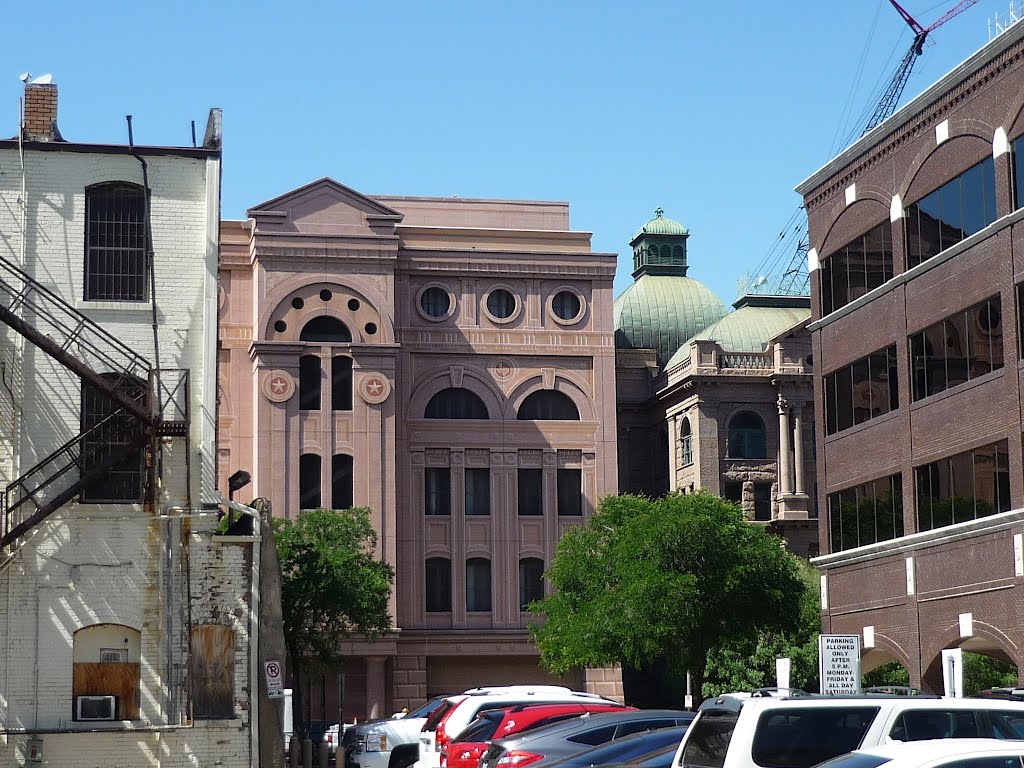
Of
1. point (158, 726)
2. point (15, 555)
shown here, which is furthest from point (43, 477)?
point (158, 726)

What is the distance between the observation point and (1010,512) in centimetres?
3303

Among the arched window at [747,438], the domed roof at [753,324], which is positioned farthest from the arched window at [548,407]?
the domed roof at [753,324]

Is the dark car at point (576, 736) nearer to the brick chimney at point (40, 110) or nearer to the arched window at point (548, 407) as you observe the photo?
the brick chimney at point (40, 110)

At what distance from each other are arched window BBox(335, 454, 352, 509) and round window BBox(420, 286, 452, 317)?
752 cm

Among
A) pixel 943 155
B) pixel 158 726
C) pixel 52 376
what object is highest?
pixel 943 155

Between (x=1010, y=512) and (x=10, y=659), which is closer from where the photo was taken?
(x=10, y=659)

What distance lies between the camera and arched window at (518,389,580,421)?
70438mm

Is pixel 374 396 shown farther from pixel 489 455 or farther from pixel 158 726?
pixel 158 726

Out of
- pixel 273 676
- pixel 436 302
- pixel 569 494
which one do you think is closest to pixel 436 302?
pixel 436 302

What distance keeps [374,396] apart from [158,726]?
3815cm

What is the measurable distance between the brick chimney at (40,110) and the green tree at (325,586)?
65.5ft

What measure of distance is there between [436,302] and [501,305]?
2769 millimetres

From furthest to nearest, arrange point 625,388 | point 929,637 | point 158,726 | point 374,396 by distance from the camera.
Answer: point 625,388 → point 374,396 → point 929,637 → point 158,726

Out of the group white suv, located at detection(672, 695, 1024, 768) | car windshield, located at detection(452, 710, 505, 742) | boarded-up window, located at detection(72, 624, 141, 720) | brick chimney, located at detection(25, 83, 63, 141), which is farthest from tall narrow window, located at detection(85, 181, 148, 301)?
white suv, located at detection(672, 695, 1024, 768)
